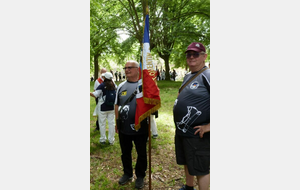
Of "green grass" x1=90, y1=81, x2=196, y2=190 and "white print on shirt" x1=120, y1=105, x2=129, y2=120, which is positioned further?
Answer: "green grass" x1=90, y1=81, x2=196, y2=190

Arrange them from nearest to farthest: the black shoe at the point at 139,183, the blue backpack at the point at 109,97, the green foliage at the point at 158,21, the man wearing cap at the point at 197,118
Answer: the man wearing cap at the point at 197,118 < the black shoe at the point at 139,183 < the blue backpack at the point at 109,97 < the green foliage at the point at 158,21

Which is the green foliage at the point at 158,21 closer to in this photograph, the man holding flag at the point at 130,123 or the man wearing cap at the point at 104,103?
the man wearing cap at the point at 104,103

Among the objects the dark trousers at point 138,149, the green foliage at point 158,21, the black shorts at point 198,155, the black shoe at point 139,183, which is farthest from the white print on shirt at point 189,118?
the green foliage at point 158,21

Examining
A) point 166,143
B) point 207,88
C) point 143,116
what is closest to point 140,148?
point 143,116

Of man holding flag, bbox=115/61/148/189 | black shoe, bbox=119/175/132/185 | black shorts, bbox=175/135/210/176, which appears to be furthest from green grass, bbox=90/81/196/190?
black shorts, bbox=175/135/210/176

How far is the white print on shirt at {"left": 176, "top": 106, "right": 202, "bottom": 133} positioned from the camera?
2219 mm

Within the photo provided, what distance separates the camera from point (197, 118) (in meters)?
2.21

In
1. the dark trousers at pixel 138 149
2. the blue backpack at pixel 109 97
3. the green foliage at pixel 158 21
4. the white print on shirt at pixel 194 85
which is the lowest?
the dark trousers at pixel 138 149

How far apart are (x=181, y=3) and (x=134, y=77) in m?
12.6

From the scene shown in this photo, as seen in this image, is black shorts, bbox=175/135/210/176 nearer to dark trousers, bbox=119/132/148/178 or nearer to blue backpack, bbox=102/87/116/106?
dark trousers, bbox=119/132/148/178

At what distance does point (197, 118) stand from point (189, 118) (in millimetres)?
103

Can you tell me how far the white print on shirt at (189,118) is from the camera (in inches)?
87.4

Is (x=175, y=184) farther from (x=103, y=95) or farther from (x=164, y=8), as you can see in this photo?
(x=164, y=8)

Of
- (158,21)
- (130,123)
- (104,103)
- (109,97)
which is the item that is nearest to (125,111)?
(130,123)
